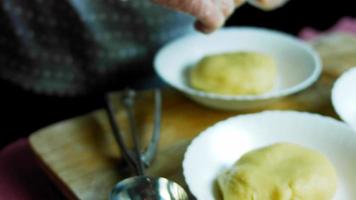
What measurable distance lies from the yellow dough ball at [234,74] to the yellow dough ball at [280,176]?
0.16 metres

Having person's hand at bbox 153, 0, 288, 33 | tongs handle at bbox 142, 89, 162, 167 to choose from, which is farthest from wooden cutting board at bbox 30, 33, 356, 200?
person's hand at bbox 153, 0, 288, 33

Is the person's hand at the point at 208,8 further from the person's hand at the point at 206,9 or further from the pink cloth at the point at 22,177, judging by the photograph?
the pink cloth at the point at 22,177

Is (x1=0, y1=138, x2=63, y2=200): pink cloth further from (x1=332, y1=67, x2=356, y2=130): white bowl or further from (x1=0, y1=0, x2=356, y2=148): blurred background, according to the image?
(x1=332, y1=67, x2=356, y2=130): white bowl

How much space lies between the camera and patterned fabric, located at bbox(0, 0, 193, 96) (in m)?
0.74

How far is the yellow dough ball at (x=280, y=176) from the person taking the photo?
1.48 feet

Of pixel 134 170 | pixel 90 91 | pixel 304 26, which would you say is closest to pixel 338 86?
pixel 134 170

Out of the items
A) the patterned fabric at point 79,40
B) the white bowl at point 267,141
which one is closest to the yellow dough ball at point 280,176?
the white bowl at point 267,141

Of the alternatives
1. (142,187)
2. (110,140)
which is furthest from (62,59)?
(142,187)

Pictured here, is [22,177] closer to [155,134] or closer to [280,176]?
[155,134]

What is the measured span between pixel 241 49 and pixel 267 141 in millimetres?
249

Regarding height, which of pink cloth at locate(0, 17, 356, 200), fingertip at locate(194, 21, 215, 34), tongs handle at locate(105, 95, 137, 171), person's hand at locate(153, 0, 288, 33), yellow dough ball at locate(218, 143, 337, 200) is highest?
person's hand at locate(153, 0, 288, 33)

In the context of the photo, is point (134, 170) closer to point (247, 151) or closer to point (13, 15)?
point (247, 151)

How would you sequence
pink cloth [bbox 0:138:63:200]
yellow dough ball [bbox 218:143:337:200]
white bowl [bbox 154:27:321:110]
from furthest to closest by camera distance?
white bowl [bbox 154:27:321:110]
pink cloth [bbox 0:138:63:200]
yellow dough ball [bbox 218:143:337:200]

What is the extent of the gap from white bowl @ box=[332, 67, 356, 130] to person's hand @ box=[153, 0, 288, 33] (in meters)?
0.12
